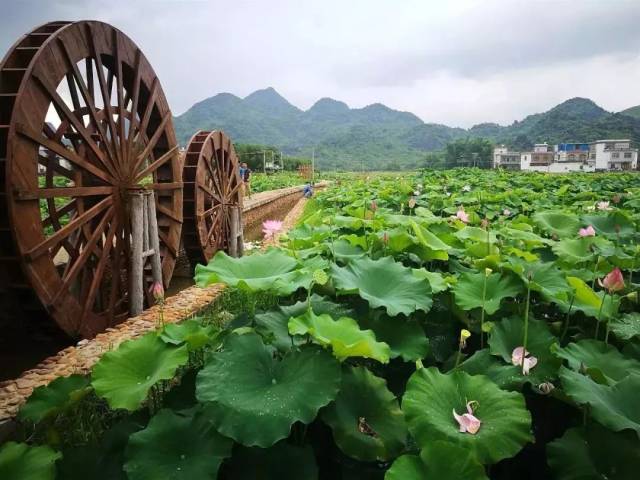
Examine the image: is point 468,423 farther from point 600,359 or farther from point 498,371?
point 600,359

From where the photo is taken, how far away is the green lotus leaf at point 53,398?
1677mm

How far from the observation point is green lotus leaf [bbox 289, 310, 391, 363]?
4.52 ft

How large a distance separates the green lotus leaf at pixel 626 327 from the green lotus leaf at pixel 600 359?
18cm

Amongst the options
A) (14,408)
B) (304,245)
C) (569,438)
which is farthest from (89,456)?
(304,245)

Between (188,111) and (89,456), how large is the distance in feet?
592

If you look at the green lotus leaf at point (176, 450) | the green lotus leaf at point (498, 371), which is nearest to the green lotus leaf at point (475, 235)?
the green lotus leaf at point (498, 371)

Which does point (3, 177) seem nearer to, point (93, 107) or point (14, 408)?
point (93, 107)

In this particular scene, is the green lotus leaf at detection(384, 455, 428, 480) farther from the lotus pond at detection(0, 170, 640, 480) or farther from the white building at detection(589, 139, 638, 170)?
the white building at detection(589, 139, 638, 170)

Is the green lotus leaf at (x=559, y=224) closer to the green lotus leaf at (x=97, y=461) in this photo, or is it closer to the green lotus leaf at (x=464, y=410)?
the green lotus leaf at (x=464, y=410)

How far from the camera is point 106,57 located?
5.86 meters

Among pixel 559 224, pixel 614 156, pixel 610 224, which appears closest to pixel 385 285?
pixel 559 224

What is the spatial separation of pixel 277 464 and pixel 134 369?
2.41ft

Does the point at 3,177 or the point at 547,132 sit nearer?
the point at 3,177

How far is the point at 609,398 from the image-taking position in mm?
1305
